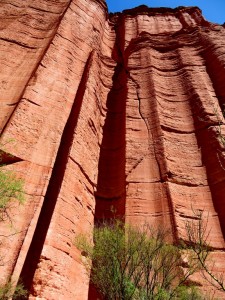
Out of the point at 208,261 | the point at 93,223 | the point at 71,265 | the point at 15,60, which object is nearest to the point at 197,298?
the point at 208,261

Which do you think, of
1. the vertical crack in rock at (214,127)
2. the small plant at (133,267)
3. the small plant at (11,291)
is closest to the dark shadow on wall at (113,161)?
the small plant at (133,267)

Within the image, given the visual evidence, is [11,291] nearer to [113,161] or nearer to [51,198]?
[51,198]

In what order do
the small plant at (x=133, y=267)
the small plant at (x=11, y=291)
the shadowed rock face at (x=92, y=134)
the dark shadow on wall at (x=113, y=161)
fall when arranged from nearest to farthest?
the small plant at (x=11, y=291)
the small plant at (x=133, y=267)
the shadowed rock face at (x=92, y=134)
the dark shadow on wall at (x=113, y=161)

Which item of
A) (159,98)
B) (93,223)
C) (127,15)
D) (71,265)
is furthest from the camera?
(127,15)

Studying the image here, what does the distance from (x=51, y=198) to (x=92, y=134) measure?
4236 millimetres

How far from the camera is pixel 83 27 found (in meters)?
19.8

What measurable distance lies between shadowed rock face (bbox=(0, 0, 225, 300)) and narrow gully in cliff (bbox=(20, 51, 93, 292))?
0.12ft

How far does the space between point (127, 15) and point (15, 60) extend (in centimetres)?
1830

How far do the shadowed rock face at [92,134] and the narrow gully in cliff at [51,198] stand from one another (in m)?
0.04

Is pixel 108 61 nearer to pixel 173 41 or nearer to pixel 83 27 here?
pixel 83 27

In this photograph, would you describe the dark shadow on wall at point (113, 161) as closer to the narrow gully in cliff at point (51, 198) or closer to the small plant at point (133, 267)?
the small plant at point (133, 267)

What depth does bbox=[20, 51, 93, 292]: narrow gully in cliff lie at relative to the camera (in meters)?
7.28

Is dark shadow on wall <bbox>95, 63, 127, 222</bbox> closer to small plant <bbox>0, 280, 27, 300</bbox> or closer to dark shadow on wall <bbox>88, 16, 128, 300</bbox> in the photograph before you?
dark shadow on wall <bbox>88, 16, 128, 300</bbox>

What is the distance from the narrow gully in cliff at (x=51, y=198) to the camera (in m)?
7.28
